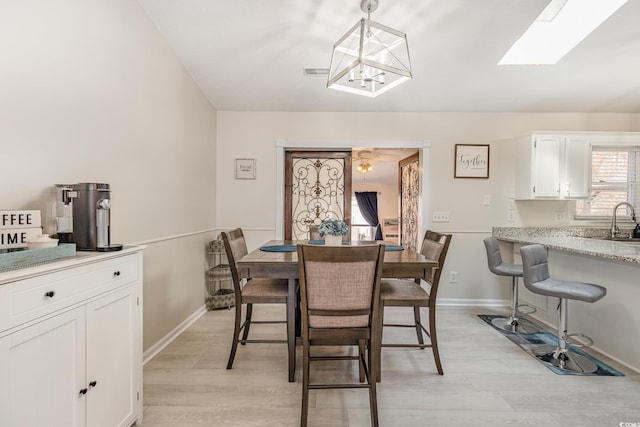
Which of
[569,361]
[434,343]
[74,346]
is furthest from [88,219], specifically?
[569,361]

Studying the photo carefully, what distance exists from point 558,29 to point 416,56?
1305 millimetres

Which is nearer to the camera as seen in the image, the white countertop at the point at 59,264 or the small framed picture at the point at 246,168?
the white countertop at the point at 59,264

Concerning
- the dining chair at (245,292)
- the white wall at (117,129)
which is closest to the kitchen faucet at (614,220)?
the dining chair at (245,292)

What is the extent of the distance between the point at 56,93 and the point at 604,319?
13.2 ft

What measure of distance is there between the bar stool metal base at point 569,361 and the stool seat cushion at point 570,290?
0.52 meters

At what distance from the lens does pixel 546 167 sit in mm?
3502

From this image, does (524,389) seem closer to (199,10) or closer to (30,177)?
(30,177)

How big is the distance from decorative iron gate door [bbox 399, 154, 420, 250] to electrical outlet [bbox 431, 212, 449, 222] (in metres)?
0.35

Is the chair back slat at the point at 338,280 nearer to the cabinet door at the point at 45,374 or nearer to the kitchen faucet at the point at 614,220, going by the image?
the cabinet door at the point at 45,374

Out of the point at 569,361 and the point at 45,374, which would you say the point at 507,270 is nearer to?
the point at 569,361

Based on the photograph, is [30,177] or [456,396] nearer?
[30,177]

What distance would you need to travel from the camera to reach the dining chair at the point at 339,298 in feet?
5.39

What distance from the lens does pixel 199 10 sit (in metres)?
2.42

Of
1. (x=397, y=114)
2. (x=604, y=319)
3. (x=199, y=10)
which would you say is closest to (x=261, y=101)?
(x=199, y=10)
